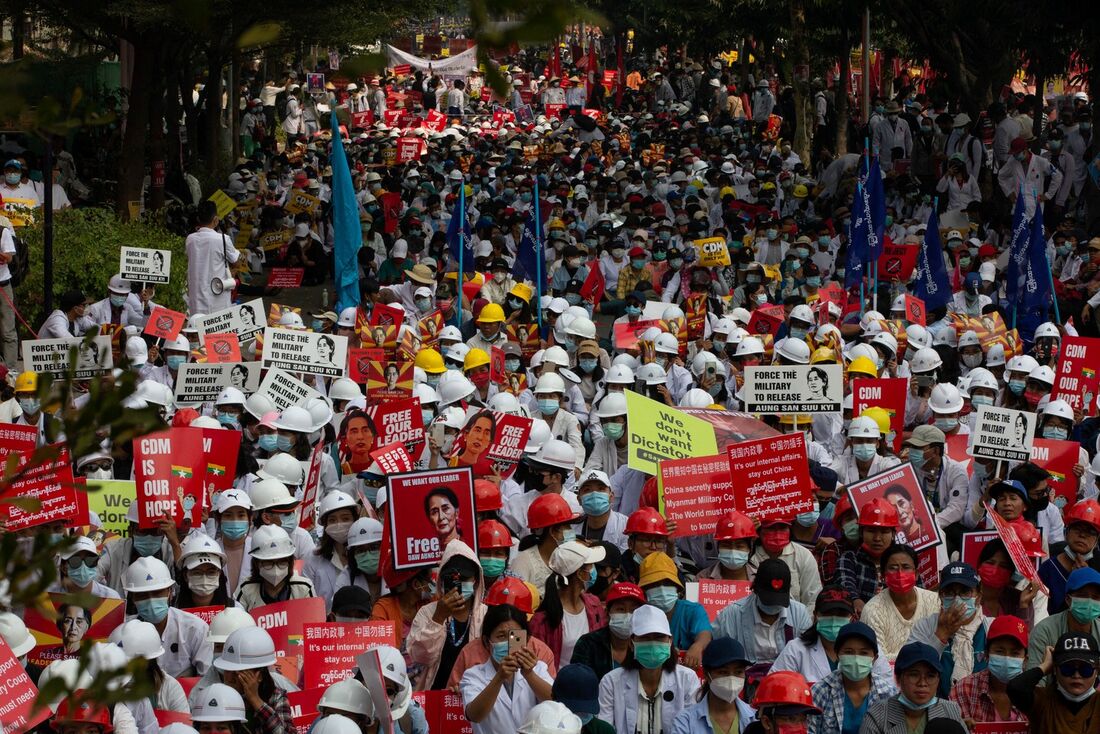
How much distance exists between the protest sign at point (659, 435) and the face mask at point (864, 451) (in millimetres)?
947

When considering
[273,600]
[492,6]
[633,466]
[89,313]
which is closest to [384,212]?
[89,313]

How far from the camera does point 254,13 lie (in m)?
21.2

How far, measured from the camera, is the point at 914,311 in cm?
1719

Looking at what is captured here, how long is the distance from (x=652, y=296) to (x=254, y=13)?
18.4ft

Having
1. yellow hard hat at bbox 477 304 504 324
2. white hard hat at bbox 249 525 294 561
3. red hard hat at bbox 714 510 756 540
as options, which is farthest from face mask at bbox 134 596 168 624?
yellow hard hat at bbox 477 304 504 324

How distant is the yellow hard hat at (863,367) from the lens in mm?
15078

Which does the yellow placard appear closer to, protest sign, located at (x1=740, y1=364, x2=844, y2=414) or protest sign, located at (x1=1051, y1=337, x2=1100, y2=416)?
protest sign, located at (x1=1051, y1=337, x2=1100, y2=416)

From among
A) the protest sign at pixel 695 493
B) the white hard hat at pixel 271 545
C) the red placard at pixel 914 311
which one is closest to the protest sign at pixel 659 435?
the protest sign at pixel 695 493

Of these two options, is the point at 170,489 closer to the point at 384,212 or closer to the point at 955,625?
the point at 955,625

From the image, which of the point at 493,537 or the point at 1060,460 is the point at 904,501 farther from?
the point at 493,537

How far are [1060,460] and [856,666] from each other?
4612mm

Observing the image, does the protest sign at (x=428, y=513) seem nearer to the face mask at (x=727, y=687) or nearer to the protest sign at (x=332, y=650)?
the protest sign at (x=332, y=650)

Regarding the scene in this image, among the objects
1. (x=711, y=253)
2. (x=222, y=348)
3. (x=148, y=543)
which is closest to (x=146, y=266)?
(x=222, y=348)

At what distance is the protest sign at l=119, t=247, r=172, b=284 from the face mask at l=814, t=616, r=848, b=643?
9.47 m
